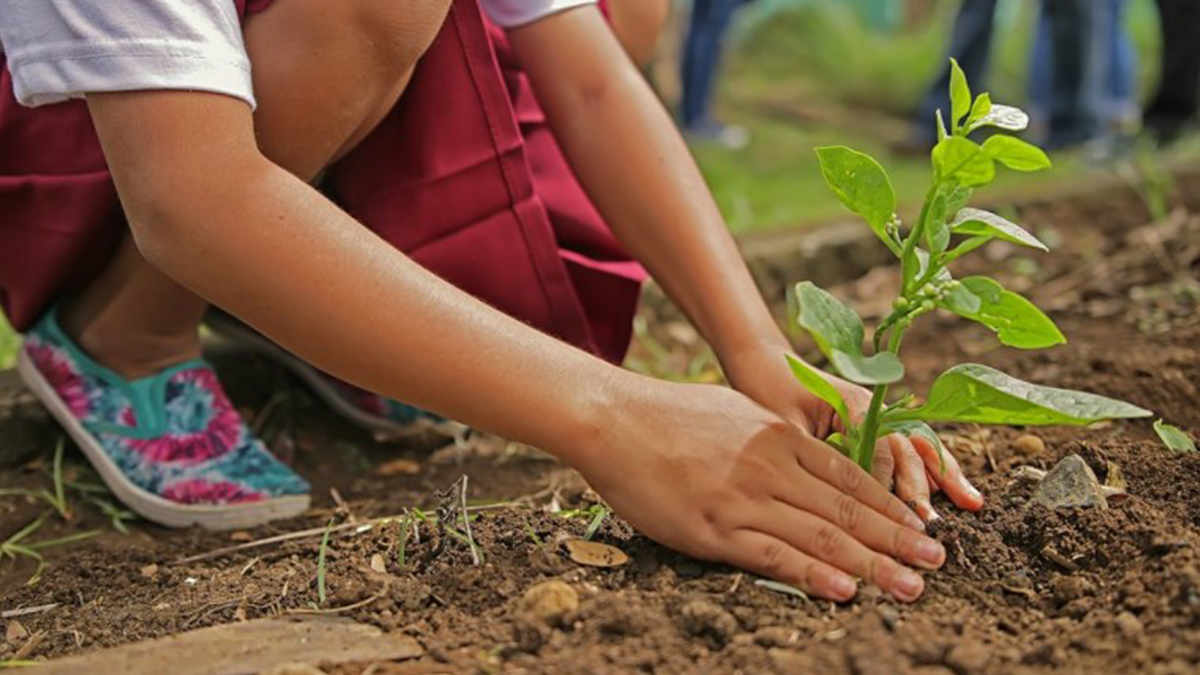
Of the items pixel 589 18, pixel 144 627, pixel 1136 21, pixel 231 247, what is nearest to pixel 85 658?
pixel 144 627

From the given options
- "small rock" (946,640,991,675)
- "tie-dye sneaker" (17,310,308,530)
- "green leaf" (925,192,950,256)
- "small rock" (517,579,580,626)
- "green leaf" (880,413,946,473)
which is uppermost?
"green leaf" (925,192,950,256)

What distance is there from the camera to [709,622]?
130 centimetres

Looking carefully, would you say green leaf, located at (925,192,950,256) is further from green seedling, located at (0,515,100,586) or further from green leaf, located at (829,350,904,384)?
green seedling, located at (0,515,100,586)

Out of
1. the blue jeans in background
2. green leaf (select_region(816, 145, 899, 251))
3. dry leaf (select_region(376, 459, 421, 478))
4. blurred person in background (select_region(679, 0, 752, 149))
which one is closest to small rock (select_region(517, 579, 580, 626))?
green leaf (select_region(816, 145, 899, 251))

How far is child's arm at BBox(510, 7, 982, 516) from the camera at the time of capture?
5.90 feet

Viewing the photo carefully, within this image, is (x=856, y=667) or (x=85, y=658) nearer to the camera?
(x=856, y=667)

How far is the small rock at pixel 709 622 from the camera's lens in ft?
4.24

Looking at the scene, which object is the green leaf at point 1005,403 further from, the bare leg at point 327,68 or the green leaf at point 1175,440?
the bare leg at point 327,68

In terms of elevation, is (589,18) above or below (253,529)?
above

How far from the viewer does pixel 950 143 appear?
1.31 metres

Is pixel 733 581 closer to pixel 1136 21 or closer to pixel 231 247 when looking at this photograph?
pixel 231 247

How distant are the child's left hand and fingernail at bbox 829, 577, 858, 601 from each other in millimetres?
179

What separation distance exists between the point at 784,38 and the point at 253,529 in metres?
4.82

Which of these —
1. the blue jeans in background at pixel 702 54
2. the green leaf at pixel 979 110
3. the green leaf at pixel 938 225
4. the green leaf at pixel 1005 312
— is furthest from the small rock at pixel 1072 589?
the blue jeans in background at pixel 702 54
